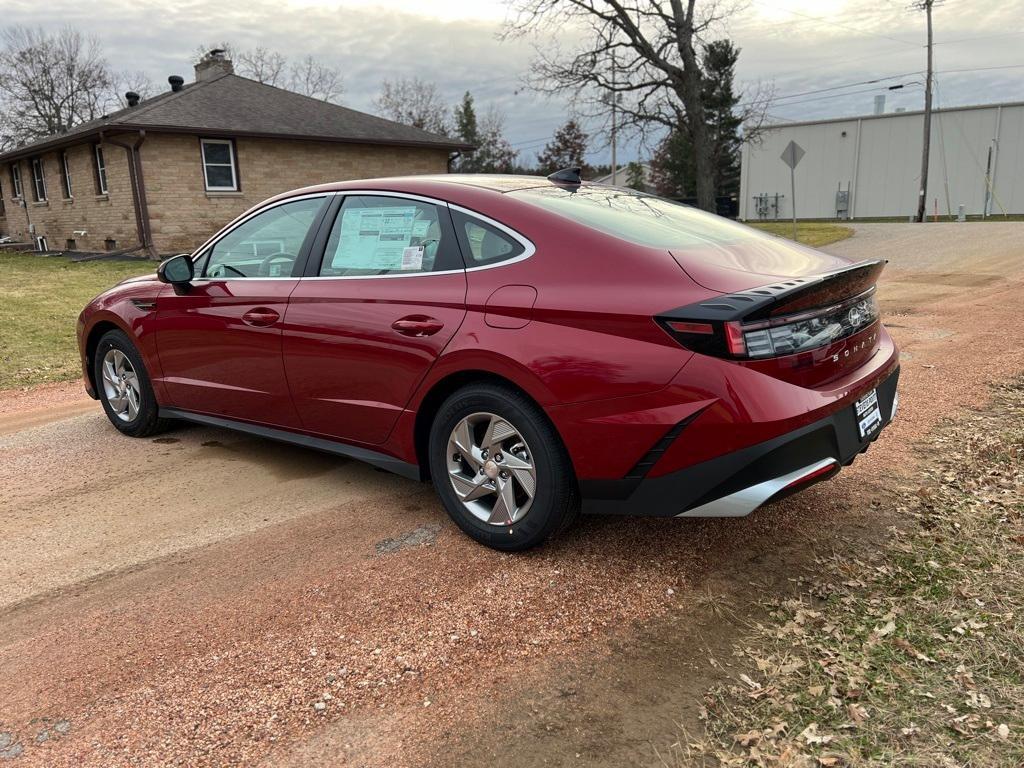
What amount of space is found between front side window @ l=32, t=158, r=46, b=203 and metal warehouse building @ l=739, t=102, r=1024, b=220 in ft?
108

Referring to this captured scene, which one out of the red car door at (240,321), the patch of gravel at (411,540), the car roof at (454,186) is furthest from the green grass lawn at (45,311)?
the patch of gravel at (411,540)

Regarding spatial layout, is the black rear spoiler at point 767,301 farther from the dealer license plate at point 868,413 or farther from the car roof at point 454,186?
the car roof at point 454,186

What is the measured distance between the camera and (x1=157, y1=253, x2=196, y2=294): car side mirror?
458cm

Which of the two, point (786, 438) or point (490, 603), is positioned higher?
point (786, 438)

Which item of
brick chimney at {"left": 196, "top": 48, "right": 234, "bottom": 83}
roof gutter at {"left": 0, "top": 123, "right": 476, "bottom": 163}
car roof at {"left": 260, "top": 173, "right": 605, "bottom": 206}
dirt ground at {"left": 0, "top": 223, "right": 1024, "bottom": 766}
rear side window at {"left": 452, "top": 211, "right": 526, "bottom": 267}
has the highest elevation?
brick chimney at {"left": 196, "top": 48, "right": 234, "bottom": 83}

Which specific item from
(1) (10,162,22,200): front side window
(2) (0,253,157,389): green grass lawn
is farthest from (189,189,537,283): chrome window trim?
(1) (10,162,22,200): front side window

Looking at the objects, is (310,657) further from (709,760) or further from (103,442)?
(103,442)

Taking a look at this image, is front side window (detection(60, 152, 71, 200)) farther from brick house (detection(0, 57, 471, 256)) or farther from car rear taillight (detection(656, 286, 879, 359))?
car rear taillight (detection(656, 286, 879, 359))

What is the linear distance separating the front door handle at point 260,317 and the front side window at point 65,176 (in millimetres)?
24074

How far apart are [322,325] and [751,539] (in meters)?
2.33

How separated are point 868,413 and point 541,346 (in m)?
1.39

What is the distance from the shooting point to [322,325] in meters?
3.87

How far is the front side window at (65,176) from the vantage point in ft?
78.8

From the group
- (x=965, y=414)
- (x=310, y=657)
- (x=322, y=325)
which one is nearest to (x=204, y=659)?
(x=310, y=657)
